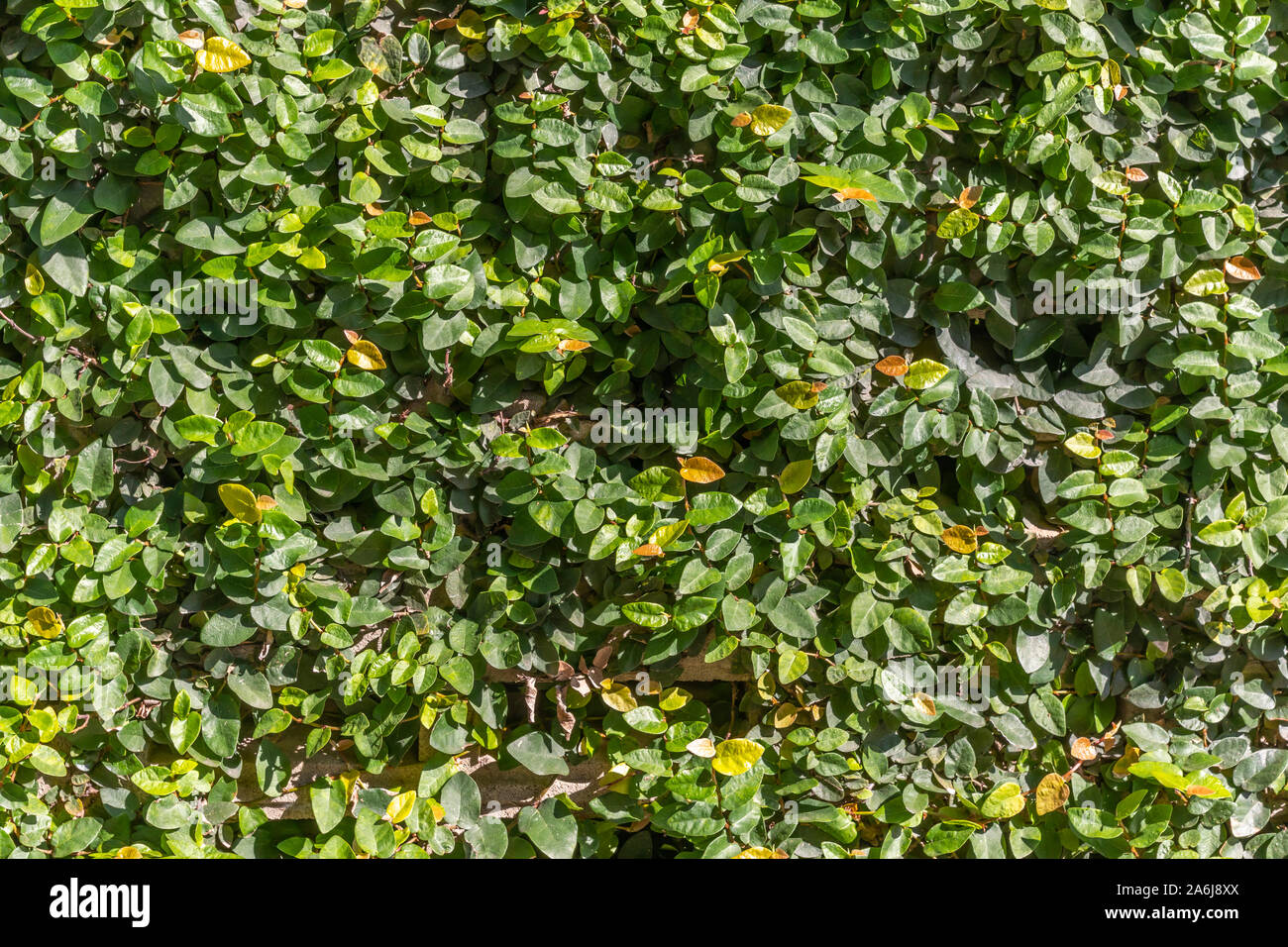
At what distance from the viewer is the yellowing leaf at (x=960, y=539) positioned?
1.86m

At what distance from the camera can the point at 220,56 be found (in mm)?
1628

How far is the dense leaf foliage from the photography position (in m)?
1.71

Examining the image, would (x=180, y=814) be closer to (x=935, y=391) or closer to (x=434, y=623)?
(x=434, y=623)

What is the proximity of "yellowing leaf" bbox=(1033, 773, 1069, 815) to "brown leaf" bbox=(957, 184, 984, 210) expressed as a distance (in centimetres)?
126

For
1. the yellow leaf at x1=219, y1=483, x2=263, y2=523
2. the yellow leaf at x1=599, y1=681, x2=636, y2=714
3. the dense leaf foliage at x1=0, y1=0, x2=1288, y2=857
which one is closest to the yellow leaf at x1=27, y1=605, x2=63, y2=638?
the dense leaf foliage at x1=0, y1=0, x2=1288, y2=857

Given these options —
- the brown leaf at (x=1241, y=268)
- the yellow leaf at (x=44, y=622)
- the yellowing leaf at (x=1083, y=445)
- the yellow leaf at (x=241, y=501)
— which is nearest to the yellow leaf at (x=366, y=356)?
the yellow leaf at (x=241, y=501)

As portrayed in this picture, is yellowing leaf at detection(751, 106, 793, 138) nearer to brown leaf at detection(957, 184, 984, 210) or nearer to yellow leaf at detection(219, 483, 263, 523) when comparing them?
brown leaf at detection(957, 184, 984, 210)

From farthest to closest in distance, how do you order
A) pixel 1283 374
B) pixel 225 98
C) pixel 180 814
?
pixel 1283 374 < pixel 180 814 < pixel 225 98

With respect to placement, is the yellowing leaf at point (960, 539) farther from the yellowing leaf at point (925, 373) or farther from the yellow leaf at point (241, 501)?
the yellow leaf at point (241, 501)

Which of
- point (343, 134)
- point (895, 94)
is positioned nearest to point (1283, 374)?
point (895, 94)

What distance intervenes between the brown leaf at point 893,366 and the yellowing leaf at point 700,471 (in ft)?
1.34

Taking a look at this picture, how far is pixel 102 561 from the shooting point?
1.73 metres

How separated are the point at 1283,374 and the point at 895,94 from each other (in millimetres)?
1062

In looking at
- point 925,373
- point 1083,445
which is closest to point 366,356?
point 925,373
